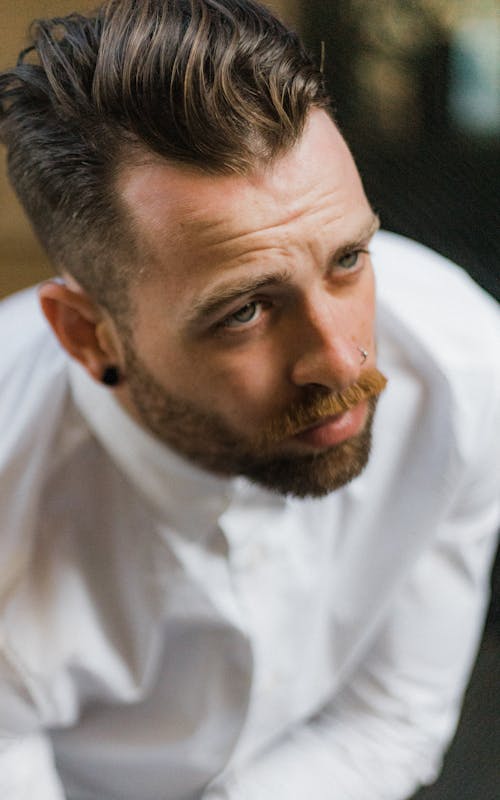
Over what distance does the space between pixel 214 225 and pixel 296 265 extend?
4 cm

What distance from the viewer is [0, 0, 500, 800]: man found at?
0.44m

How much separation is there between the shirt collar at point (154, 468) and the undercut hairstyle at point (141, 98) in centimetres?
11

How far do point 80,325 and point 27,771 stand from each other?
0.28 m

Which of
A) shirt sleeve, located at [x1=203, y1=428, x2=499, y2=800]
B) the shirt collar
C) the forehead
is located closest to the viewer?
the forehead

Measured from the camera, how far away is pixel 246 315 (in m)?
0.45

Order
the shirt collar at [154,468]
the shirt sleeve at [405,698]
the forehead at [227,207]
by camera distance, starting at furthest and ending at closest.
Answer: the shirt sleeve at [405,698] → the shirt collar at [154,468] → the forehead at [227,207]

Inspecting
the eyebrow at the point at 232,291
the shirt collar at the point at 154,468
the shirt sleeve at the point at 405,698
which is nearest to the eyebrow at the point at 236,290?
the eyebrow at the point at 232,291

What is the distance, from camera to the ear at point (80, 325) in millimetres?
498

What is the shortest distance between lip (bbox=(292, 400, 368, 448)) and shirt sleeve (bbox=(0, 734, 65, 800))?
0.27m

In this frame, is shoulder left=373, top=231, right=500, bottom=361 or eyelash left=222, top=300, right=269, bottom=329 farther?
shoulder left=373, top=231, right=500, bottom=361

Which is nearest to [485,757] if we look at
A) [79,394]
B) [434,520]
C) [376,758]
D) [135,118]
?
[376,758]

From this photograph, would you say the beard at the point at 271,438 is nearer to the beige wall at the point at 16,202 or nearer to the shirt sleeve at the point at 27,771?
the beige wall at the point at 16,202

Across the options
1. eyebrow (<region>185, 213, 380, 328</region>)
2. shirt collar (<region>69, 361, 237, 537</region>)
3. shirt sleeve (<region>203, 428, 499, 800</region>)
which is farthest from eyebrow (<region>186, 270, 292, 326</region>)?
shirt sleeve (<region>203, 428, 499, 800</region>)

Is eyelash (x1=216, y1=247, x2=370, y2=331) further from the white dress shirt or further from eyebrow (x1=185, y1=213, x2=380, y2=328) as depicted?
the white dress shirt
